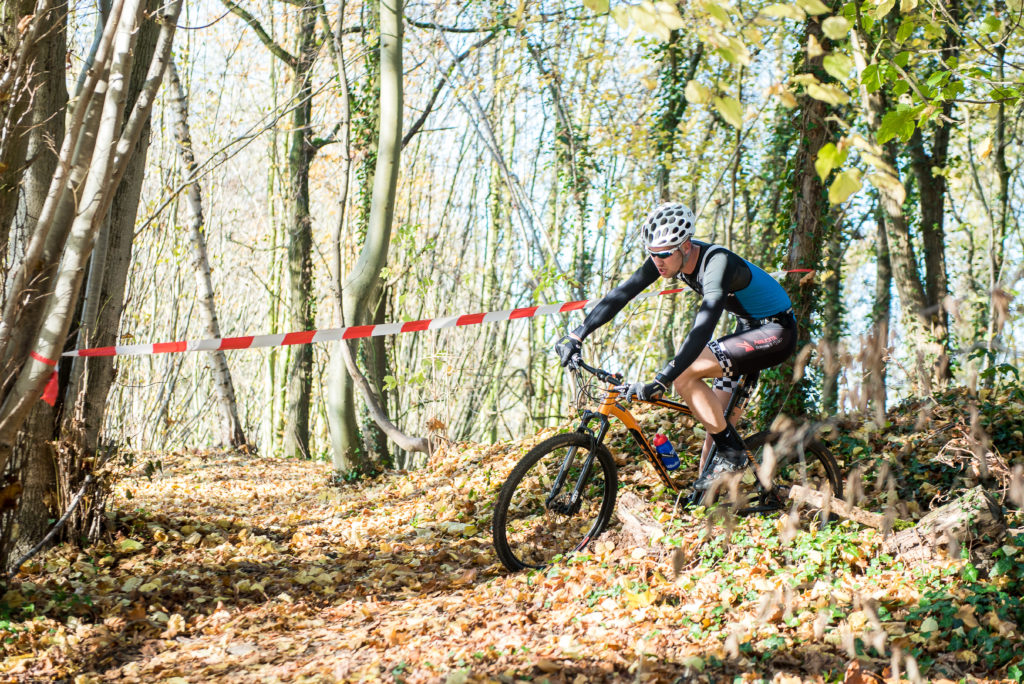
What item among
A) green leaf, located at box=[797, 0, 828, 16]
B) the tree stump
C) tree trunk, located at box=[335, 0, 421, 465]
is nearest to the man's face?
the tree stump

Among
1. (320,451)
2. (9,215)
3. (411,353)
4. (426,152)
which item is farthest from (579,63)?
(320,451)

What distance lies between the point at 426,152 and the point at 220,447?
21.4 feet

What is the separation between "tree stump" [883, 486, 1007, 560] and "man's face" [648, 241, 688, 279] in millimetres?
1918

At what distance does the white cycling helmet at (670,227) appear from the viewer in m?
4.47

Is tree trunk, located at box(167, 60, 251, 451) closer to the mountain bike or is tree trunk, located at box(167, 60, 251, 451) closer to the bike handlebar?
the mountain bike

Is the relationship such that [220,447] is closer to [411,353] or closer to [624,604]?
[411,353]

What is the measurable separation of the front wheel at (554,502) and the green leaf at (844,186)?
2.81 metres

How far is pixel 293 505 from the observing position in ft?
26.7

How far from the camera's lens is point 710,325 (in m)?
4.35

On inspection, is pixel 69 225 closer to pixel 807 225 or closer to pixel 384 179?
pixel 384 179

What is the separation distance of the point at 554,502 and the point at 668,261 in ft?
5.33

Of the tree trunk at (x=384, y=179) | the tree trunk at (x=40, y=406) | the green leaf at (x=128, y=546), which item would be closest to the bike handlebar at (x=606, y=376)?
the green leaf at (x=128, y=546)

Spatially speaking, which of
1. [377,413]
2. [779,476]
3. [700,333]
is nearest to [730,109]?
[700,333]

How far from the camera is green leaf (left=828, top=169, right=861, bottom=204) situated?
1940mm
